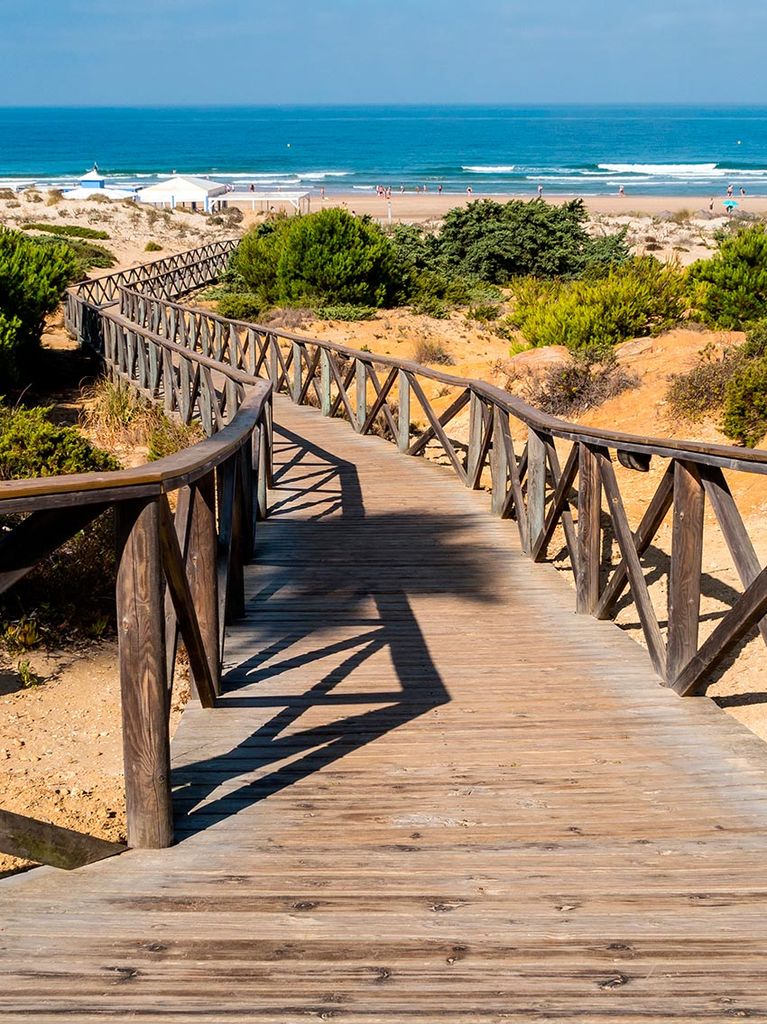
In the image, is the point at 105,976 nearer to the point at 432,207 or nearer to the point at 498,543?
the point at 498,543

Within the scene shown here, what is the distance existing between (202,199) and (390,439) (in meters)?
41.3

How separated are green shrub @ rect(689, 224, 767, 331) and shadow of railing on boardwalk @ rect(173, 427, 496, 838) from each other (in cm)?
932

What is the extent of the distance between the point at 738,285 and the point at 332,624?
13002 mm

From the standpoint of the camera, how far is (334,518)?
8.53m

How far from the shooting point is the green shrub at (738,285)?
1672 cm

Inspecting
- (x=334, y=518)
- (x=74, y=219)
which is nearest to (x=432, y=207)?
(x=74, y=219)

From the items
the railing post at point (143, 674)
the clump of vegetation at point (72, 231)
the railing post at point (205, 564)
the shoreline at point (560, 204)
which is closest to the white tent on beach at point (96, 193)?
the shoreline at point (560, 204)

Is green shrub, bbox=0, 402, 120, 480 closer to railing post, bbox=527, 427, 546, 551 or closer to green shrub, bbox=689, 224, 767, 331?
railing post, bbox=527, 427, 546, 551

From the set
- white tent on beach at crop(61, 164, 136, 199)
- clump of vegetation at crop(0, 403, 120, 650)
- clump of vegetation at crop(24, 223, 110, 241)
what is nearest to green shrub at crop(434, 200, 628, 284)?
clump of vegetation at crop(24, 223, 110, 241)

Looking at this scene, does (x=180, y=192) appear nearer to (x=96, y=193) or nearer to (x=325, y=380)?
(x=96, y=193)

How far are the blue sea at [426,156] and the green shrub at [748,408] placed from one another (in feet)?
221

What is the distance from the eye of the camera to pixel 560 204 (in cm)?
6291

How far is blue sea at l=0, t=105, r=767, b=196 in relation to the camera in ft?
289

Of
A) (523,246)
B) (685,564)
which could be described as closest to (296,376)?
(685,564)
